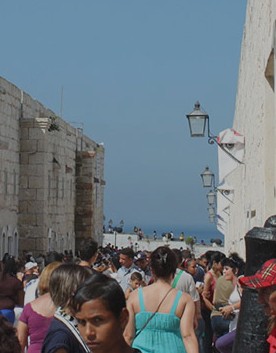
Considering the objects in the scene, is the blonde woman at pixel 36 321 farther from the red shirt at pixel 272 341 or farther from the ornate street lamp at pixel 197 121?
the ornate street lamp at pixel 197 121

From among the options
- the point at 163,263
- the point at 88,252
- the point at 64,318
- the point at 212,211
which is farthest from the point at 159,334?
the point at 212,211

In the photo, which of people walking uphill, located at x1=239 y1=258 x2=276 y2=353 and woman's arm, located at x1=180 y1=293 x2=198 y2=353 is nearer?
people walking uphill, located at x1=239 y1=258 x2=276 y2=353

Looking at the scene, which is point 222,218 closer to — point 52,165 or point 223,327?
point 52,165

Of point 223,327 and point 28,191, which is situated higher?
point 28,191

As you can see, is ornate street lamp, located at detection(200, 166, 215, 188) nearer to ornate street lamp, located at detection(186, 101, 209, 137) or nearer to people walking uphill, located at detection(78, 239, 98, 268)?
ornate street lamp, located at detection(186, 101, 209, 137)

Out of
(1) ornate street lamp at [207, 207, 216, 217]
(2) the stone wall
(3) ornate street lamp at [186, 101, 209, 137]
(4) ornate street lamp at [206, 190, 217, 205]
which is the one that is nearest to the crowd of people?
(3) ornate street lamp at [186, 101, 209, 137]

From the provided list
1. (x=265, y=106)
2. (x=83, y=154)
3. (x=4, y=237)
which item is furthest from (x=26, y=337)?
(x=83, y=154)

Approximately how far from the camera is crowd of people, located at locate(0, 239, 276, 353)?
3.88 m

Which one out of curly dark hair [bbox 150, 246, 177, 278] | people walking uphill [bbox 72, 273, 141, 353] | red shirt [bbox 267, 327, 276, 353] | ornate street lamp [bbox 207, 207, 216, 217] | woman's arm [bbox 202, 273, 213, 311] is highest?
ornate street lamp [bbox 207, 207, 216, 217]

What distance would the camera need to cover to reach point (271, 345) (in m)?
4.17

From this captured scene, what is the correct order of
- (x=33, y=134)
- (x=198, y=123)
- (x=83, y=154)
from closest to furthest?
1. (x=198, y=123)
2. (x=33, y=134)
3. (x=83, y=154)

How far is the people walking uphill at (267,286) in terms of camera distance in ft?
13.6

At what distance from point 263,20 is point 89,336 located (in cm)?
720

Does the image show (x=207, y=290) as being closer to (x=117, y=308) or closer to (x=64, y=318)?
(x=64, y=318)
